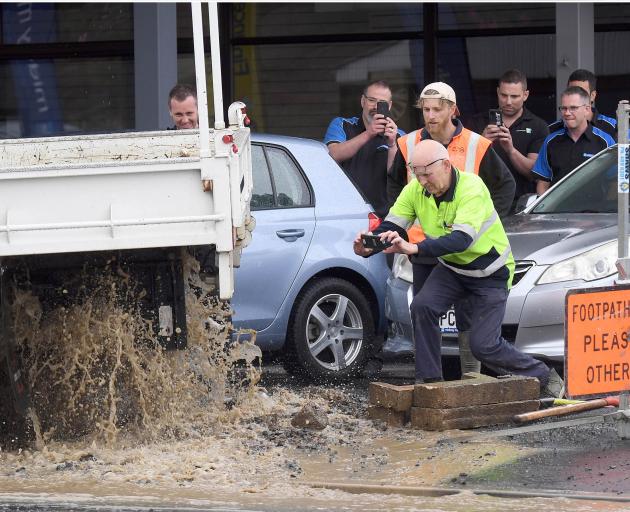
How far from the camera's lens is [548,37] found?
15633 mm

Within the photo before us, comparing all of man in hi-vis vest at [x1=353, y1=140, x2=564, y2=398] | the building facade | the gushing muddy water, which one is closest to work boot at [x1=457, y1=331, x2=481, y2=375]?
man in hi-vis vest at [x1=353, y1=140, x2=564, y2=398]

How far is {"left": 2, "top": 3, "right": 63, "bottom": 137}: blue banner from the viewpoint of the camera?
16922 mm

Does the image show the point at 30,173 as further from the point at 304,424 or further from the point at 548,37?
the point at 548,37

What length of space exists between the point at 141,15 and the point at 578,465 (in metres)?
9.28

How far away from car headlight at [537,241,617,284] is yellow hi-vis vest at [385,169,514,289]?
0.68 meters

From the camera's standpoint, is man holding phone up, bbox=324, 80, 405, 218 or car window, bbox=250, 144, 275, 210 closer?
car window, bbox=250, 144, 275, 210

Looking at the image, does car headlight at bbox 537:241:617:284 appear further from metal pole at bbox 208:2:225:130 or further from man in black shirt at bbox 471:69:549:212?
metal pole at bbox 208:2:225:130

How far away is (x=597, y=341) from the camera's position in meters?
7.83

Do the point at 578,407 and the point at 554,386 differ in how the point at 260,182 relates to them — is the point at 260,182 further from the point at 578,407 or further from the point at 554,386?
the point at 578,407

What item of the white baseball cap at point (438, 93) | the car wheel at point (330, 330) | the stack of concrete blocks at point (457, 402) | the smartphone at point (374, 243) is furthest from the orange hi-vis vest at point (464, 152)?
the car wheel at point (330, 330)

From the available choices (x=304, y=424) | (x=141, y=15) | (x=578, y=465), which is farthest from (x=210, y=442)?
(x=141, y=15)

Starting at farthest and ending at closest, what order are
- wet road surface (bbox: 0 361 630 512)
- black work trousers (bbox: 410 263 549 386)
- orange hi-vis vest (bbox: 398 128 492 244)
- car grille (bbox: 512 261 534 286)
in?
car grille (bbox: 512 261 534 286) → orange hi-vis vest (bbox: 398 128 492 244) → black work trousers (bbox: 410 263 549 386) → wet road surface (bbox: 0 361 630 512)

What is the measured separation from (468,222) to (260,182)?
7.36 feet

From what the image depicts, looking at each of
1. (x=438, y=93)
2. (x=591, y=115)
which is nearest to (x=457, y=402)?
(x=438, y=93)
